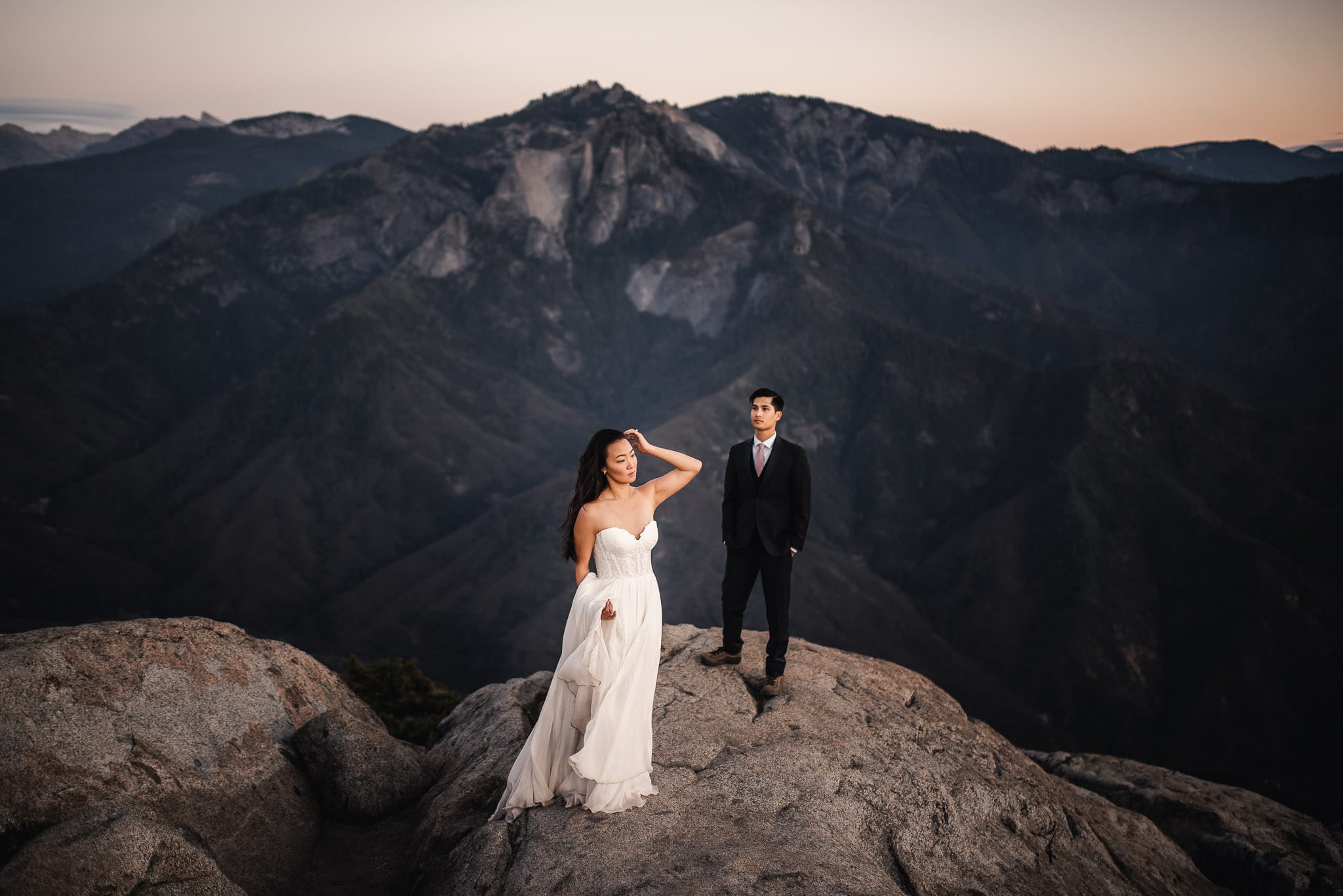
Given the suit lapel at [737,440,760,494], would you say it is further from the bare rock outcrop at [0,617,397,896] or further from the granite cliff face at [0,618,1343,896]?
the bare rock outcrop at [0,617,397,896]

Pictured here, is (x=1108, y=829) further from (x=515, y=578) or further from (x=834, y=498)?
(x=834, y=498)

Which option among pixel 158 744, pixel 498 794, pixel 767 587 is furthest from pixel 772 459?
pixel 158 744

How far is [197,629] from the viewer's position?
11.4 meters

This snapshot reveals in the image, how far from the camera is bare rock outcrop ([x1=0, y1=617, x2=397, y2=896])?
824cm

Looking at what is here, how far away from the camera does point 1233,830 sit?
13.6 m

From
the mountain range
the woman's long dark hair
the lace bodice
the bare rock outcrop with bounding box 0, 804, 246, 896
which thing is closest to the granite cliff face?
the bare rock outcrop with bounding box 0, 804, 246, 896

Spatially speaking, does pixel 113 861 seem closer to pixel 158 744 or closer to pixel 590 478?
pixel 158 744

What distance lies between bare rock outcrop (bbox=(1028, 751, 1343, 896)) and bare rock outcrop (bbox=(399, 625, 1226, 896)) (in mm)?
1195

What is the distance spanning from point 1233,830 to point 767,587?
32.5ft

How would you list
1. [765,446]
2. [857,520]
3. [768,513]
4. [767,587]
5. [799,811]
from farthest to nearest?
[857,520] → [767,587] → [768,513] → [765,446] → [799,811]

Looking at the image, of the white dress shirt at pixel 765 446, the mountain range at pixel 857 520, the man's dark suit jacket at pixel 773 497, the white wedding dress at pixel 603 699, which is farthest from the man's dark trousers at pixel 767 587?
the mountain range at pixel 857 520

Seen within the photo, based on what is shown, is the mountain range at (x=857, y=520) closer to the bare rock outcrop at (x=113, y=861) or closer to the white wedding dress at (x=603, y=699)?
the white wedding dress at (x=603, y=699)

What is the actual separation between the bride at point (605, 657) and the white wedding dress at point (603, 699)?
0.01 meters

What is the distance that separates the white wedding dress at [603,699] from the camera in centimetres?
834
